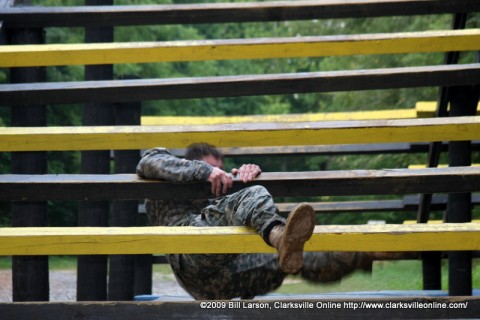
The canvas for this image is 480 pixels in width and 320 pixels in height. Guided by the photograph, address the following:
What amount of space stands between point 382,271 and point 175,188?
10.5 m

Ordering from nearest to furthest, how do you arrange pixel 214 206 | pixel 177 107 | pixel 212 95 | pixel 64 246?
pixel 64 246 → pixel 214 206 → pixel 212 95 → pixel 177 107

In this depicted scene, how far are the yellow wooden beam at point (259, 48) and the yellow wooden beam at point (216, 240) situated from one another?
170 centimetres

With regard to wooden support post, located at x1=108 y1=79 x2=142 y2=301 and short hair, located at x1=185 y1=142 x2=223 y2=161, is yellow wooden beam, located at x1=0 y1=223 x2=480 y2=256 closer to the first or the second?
short hair, located at x1=185 y1=142 x2=223 y2=161

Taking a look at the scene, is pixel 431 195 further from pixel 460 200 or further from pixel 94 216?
pixel 94 216

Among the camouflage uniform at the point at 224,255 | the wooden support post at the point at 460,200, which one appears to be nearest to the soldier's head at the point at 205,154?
the camouflage uniform at the point at 224,255

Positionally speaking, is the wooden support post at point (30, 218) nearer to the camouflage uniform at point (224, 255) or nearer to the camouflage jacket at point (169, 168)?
the camouflage uniform at point (224, 255)

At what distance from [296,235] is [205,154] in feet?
4.43

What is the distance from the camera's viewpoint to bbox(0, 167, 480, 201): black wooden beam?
4188 mm

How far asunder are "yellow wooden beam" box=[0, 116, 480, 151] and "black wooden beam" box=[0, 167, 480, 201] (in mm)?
381

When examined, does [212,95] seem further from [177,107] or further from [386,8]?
[177,107]

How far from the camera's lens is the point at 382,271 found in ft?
47.4

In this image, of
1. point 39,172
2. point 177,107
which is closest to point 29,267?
point 39,172

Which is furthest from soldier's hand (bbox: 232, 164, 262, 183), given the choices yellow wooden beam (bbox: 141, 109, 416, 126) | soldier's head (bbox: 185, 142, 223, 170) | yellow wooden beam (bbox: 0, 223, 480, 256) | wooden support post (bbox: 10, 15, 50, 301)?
yellow wooden beam (bbox: 141, 109, 416, 126)

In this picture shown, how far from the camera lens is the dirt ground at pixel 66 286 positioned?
10.5 metres
